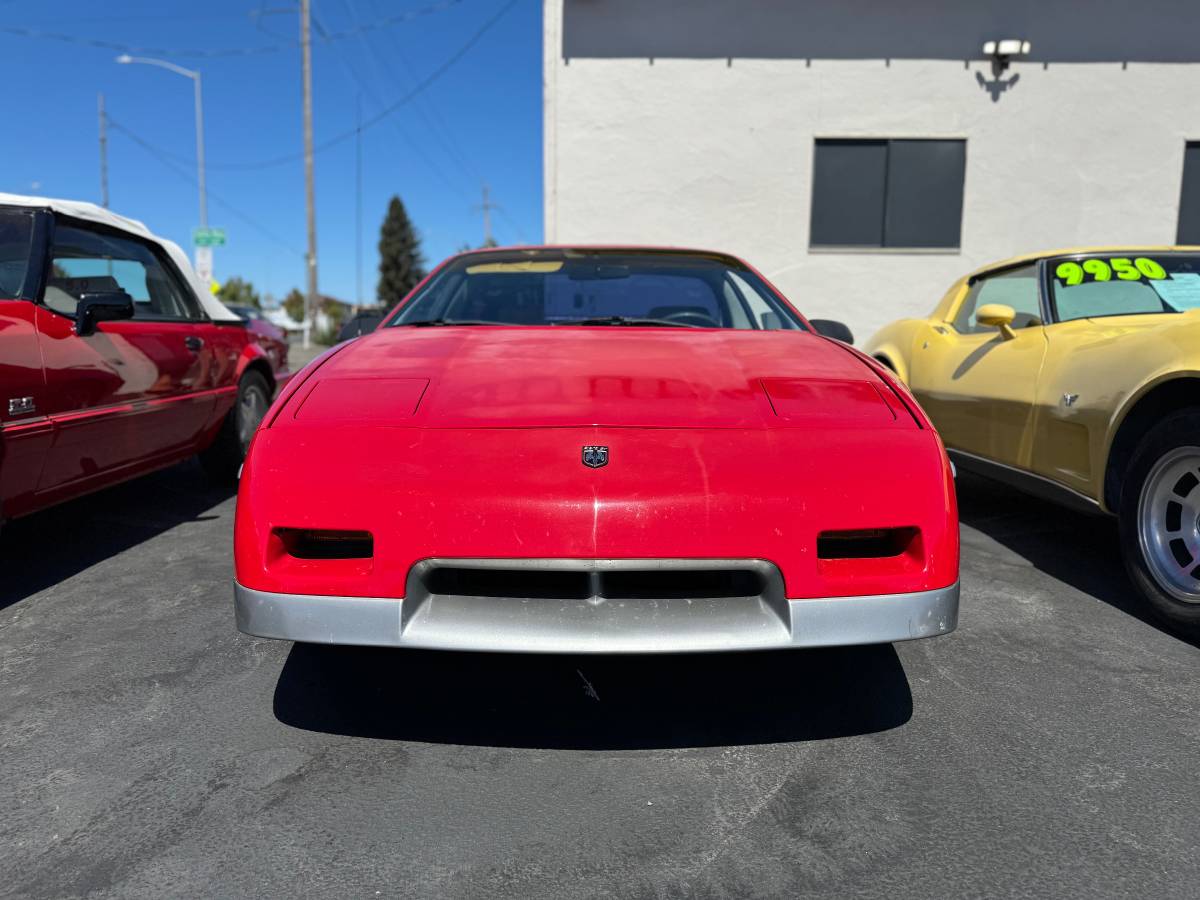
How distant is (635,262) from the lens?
3.49 meters

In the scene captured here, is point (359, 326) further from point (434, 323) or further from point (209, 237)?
point (209, 237)

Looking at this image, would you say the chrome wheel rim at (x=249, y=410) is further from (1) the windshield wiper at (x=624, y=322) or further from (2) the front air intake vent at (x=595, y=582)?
(2) the front air intake vent at (x=595, y=582)

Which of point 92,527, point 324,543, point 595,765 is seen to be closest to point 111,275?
point 92,527

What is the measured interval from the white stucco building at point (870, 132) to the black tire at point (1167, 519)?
7716 millimetres

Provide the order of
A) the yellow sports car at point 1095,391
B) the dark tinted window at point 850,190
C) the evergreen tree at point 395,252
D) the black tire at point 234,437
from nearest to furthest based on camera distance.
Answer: the yellow sports car at point 1095,391 < the black tire at point 234,437 < the dark tinted window at point 850,190 < the evergreen tree at point 395,252

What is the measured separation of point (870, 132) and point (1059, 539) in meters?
7.46

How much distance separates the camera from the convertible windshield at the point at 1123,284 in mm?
3818


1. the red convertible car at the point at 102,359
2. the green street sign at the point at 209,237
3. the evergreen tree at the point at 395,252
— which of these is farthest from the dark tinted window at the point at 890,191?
the evergreen tree at the point at 395,252

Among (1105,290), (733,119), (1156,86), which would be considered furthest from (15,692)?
(1156,86)

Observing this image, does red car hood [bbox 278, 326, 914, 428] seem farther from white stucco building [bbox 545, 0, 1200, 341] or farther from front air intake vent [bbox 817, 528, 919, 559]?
white stucco building [bbox 545, 0, 1200, 341]

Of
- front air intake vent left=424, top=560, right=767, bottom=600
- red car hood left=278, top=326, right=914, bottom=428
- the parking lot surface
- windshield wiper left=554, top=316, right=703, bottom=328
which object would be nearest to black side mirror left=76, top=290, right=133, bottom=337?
the parking lot surface

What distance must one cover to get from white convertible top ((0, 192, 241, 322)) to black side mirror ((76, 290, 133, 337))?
1.63 ft

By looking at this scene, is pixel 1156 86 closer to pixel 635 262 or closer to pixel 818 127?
pixel 818 127

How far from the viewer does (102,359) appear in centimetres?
362
